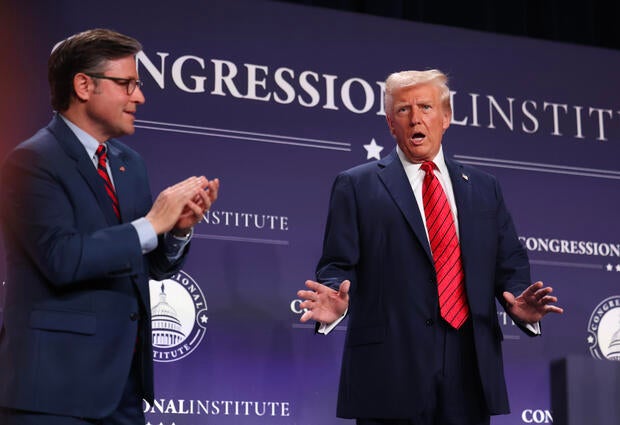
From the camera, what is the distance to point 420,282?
284 cm

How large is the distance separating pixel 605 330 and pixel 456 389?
1900mm

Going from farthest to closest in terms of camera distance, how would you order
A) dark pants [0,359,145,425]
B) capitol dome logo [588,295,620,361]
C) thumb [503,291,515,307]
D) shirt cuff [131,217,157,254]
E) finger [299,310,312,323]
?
1. capitol dome logo [588,295,620,361]
2. thumb [503,291,515,307]
3. finger [299,310,312,323]
4. shirt cuff [131,217,157,254]
5. dark pants [0,359,145,425]

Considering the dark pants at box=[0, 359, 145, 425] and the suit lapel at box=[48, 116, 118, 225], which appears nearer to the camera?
the dark pants at box=[0, 359, 145, 425]

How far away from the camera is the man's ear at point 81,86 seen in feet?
8.08

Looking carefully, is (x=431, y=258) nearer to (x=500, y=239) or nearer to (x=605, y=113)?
(x=500, y=239)

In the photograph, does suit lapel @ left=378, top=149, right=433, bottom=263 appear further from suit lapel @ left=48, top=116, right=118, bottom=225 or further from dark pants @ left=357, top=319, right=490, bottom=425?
suit lapel @ left=48, top=116, right=118, bottom=225

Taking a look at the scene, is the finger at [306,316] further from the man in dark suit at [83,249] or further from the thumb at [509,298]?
the thumb at [509,298]

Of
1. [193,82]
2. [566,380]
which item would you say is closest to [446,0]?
[193,82]

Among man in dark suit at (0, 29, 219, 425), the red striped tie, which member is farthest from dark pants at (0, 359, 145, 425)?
the red striped tie

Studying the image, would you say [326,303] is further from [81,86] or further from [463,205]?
[81,86]

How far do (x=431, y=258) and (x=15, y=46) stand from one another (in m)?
1.94

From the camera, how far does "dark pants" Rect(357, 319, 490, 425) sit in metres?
2.73

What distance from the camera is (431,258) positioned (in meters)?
2.85

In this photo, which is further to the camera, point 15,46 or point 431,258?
point 15,46
